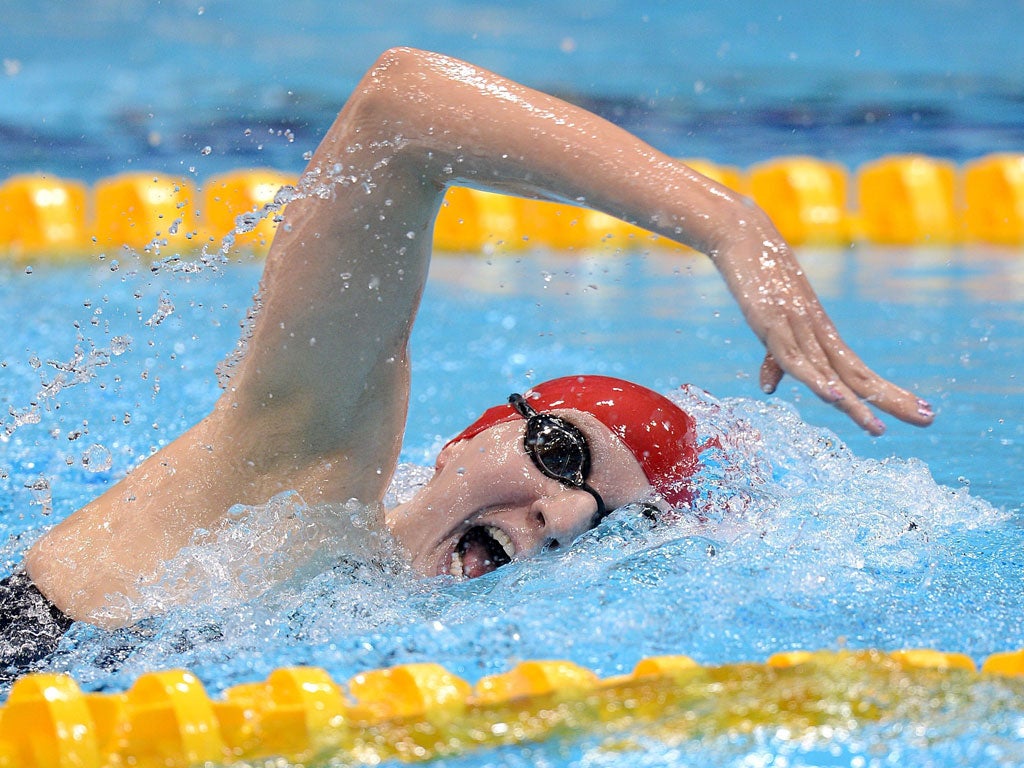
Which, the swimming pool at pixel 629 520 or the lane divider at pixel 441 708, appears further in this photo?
the swimming pool at pixel 629 520

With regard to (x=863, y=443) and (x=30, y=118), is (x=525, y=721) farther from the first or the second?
(x=30, y=118)

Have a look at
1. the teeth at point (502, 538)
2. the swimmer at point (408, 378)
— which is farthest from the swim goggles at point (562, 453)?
the teeth at point (502, 538)

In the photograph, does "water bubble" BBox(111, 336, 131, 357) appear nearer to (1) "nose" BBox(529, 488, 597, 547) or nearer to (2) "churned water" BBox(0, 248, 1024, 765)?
(2) "churned water" BBox(0, 248, 1024, 765)

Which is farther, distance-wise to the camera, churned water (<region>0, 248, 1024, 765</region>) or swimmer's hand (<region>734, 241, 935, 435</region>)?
churned water (<region>0, 248, 1024, 765</region>)

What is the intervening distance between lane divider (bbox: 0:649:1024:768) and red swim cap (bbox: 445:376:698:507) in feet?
1.73

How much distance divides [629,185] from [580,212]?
17.9ft

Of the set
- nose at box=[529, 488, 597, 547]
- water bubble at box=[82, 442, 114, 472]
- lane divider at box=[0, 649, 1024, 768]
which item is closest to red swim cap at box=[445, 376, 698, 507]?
nose at box=[529, 488, 597, 547]

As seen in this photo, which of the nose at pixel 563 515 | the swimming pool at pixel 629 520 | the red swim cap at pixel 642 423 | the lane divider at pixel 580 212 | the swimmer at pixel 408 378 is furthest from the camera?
the lane divider at pixel 580 212

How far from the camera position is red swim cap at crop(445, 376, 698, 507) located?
1.84 meters

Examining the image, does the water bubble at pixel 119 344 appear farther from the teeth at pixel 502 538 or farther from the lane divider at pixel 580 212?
the lane divider at pixel 580 212

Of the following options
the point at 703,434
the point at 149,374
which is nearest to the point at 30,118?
the point at 149,374

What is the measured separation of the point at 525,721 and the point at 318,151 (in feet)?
2.41

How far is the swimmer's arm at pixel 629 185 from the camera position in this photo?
115cm

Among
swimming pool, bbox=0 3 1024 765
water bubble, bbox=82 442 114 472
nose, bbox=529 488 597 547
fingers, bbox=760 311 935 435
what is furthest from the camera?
water bubble, bbox=82 442 114 472
